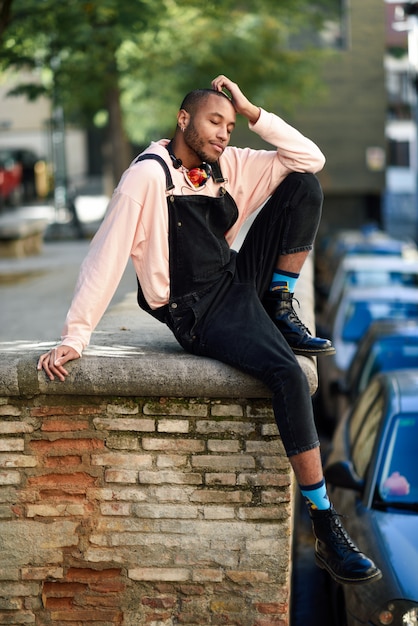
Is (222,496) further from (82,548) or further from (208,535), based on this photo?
(82,548)

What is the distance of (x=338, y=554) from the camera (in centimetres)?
457

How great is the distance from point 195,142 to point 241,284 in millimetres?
667

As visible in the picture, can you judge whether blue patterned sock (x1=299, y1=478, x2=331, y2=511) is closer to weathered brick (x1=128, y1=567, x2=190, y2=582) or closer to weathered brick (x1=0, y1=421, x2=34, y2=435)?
weathered brick (x1=128, y1=567, x2=190, y2=582)

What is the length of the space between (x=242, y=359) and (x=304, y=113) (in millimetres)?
31404

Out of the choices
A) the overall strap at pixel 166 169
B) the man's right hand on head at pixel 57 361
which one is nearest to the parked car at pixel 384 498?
the man's right hand on head at pixel 57 361

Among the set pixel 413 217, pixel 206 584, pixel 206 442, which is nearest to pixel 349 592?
pixel 206 584

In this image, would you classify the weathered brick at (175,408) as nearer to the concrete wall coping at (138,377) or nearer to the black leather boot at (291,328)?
the concrete wall coping at (138,377)

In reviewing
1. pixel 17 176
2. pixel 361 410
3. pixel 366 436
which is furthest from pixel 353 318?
pixel 17 176

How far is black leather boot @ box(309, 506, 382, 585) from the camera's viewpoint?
450 cm

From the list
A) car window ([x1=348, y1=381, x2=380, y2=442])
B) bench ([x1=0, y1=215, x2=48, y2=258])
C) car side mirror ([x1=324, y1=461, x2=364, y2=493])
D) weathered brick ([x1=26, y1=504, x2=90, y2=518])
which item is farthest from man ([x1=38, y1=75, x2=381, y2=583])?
bench ([x1=0, y1=215, x2=48, y2=258])

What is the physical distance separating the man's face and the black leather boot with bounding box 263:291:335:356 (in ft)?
2.46

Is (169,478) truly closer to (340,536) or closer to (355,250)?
(340,536)

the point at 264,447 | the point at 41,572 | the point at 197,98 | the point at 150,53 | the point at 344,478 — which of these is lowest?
the point at 41,572

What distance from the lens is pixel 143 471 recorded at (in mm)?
5000
